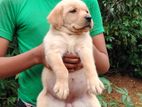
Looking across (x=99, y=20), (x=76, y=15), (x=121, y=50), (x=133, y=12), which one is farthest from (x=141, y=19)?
(x=76, y=15)

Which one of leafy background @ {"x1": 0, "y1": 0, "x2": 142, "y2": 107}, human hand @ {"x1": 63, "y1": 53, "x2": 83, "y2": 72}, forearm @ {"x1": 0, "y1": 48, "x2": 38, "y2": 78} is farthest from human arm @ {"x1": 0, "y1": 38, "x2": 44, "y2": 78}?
leafy background @ {"x1": 0, "y1": 0, "x2": 142, "y2": 107}

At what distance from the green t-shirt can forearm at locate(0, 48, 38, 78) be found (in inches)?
2.6

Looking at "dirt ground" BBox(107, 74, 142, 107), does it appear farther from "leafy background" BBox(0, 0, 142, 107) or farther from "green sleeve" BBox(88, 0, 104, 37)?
"green sleeve" BBox(88, 0, 104, 37)

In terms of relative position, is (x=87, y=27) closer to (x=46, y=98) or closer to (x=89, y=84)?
(x=89, y=84)

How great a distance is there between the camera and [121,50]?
6988mm

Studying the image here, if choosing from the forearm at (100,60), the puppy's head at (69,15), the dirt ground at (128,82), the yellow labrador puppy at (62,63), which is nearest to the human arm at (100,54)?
the forearm at (100,60)

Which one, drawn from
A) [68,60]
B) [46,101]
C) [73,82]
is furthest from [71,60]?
[46,101]

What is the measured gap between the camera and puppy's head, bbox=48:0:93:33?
2561 mm

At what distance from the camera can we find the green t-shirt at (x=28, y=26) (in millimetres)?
2748

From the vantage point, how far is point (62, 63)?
2.52 metres

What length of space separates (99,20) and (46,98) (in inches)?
23.6

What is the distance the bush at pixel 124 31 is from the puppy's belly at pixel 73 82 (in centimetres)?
326

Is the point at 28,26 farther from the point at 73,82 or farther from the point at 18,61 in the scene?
the point at 73,82

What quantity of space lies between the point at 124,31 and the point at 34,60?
384cm
